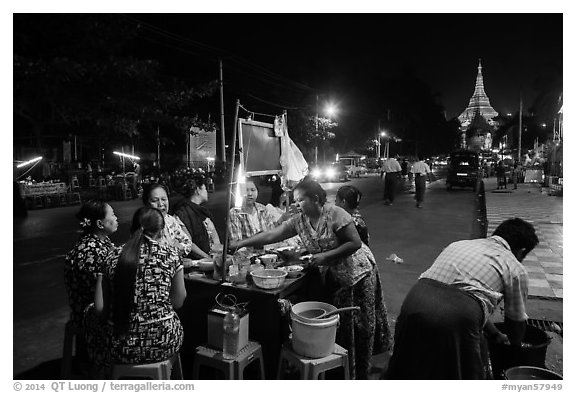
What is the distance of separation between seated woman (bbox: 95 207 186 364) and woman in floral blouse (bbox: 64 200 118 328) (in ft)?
1.43

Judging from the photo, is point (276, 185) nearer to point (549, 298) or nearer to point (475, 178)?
point (549, 298)

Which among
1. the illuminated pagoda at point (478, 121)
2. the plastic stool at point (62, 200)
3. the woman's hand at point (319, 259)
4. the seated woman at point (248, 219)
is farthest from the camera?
the illuminated pagoda at point (478, 121)

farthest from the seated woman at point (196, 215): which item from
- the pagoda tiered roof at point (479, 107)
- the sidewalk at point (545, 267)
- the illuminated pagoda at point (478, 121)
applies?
the pagoda tiered roof at point (479, 107)

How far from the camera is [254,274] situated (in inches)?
137

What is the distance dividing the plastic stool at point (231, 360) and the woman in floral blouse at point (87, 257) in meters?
0.99

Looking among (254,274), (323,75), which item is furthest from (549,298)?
(323,75)

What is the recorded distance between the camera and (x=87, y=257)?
10.6 feet

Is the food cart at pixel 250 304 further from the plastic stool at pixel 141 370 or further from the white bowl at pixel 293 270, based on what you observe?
the plastic stool at pixel 141 370

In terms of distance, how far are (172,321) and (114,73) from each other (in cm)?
780

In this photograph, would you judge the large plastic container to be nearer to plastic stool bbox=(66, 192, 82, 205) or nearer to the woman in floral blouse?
the woman in floral blouse

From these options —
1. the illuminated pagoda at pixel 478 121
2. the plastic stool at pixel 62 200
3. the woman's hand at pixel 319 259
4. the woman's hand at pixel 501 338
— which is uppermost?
the illuminated pagoda at pixel 478 121

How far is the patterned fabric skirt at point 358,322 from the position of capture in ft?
12.3

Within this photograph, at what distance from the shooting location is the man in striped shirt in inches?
105
